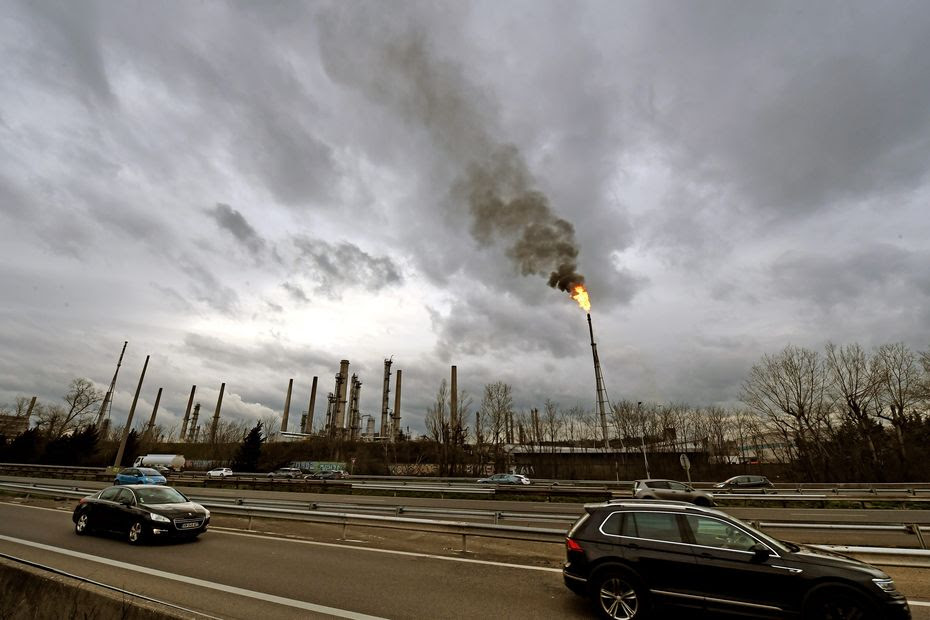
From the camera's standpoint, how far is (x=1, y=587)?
498cm

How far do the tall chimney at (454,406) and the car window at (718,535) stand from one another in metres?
49.2

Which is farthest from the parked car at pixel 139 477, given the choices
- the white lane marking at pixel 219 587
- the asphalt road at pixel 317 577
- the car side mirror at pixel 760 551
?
the car side mirror at pixel 760 551

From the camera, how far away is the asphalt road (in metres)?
6.22

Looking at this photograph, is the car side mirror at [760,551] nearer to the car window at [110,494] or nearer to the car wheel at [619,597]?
the car wheel at [619,597]

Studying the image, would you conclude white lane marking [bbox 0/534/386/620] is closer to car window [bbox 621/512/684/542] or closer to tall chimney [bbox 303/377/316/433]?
car window [bbox 621/512/684/542]

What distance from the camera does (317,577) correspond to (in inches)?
309

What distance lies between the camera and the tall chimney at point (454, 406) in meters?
54.5

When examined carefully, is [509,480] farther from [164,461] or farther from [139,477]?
[164,461]

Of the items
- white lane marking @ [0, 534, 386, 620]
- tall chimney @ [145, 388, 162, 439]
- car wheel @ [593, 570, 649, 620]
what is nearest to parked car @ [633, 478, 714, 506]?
car wheel @ [593, 570, 649, 620]

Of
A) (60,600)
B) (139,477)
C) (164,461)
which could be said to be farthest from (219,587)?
(164,461)

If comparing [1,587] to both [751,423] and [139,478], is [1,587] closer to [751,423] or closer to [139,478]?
[139,478]

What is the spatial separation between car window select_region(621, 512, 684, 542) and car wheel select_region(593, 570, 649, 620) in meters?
0.61

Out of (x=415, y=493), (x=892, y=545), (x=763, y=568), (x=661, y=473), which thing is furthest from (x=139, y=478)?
(x=661, y=473)

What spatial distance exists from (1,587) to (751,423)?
2537 inches
